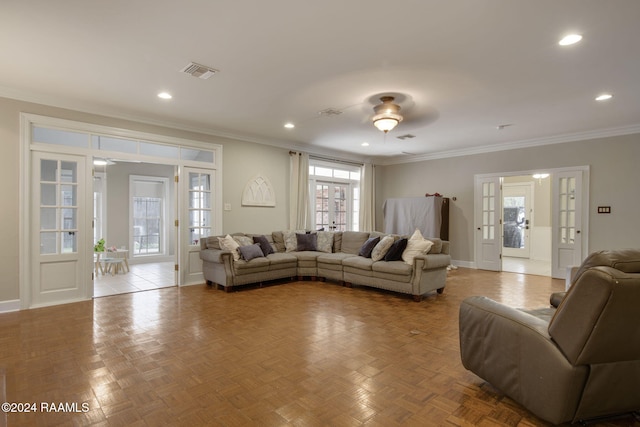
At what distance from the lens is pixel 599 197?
571 centimetres

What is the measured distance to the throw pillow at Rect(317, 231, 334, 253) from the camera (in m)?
6.18

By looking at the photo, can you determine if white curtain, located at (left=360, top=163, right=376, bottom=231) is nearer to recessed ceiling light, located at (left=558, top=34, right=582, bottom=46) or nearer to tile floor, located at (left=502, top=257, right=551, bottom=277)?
tile floor, located at (left=502, top=257, right=551, bottom=277)

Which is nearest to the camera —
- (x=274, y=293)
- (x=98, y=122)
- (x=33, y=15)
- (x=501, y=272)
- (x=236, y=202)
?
(x=33, y=15)

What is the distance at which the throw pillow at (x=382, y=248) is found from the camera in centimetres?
504

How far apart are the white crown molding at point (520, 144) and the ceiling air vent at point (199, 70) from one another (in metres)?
5.84

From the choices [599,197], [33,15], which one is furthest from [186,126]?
[599,197]

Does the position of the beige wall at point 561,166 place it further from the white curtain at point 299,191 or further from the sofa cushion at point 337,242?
the sofa cushion at point 337,242

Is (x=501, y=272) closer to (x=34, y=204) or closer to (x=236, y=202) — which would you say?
(x=236, y=202)

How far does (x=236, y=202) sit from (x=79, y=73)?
3095mm

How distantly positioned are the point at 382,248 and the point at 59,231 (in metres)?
4.54

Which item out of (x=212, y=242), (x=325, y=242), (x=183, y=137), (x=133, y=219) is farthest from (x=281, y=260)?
(x=133, y=219)

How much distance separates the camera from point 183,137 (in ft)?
17.9

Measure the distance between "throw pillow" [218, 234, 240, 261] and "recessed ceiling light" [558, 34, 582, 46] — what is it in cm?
464

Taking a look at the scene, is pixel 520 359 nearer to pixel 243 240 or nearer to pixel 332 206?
pixel 243 240
